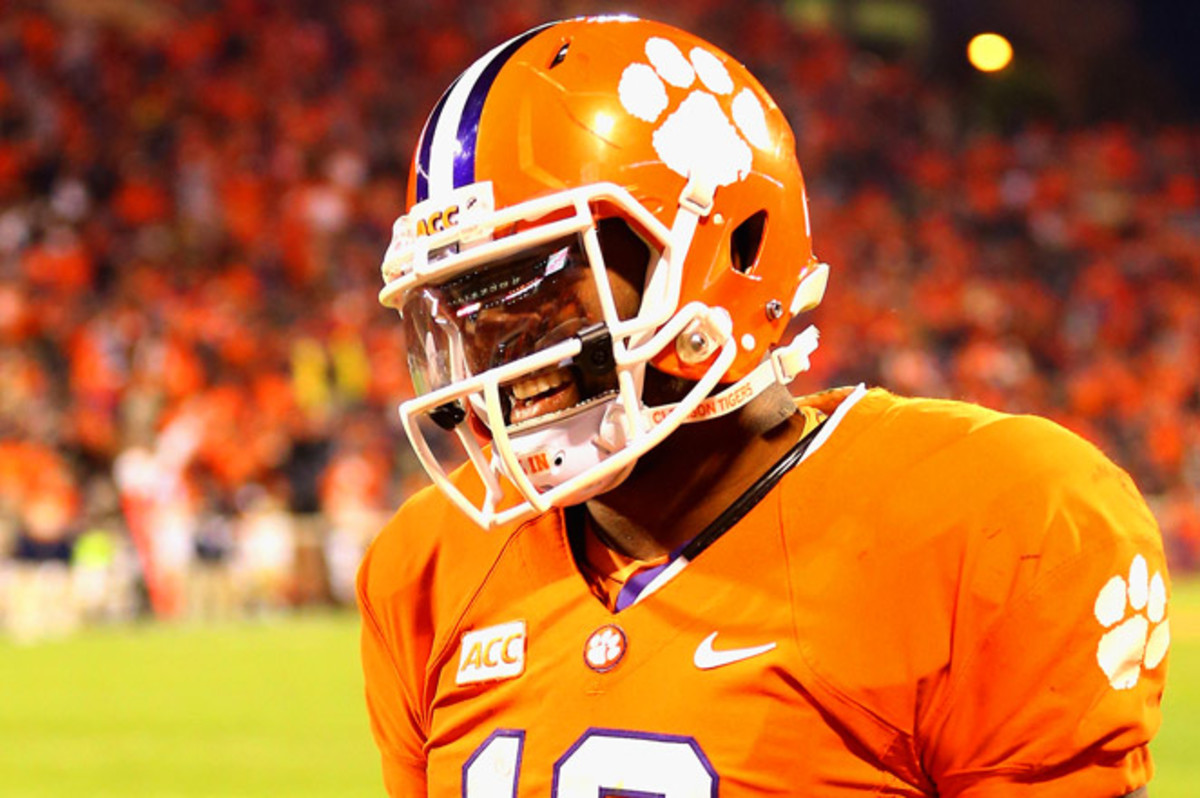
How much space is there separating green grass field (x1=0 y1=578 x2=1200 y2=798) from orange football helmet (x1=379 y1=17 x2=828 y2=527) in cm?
360

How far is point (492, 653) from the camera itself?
6.21ft

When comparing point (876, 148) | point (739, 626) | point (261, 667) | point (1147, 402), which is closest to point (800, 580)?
point (739, 626)

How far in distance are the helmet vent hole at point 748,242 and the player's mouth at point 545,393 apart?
25cm

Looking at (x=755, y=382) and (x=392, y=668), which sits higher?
(x=755, y=382)

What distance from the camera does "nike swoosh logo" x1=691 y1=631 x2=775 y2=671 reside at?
172cm

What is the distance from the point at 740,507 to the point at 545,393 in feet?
0.79

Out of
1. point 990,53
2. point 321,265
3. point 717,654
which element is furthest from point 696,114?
point 321,265

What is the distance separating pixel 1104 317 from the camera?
1636 cm

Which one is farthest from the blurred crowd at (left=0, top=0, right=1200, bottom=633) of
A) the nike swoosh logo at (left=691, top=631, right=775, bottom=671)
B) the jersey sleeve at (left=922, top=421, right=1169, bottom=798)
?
the jersey sleeve at (left=922, top=421, right=1169, bottom=798)

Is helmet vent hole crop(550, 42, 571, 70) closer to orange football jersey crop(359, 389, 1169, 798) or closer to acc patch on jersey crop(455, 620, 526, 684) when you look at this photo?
orange football jersey crop(359, 389, 1169, 798)

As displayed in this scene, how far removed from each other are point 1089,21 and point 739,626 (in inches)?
749

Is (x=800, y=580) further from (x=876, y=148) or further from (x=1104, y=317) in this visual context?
(x=876, y=148)

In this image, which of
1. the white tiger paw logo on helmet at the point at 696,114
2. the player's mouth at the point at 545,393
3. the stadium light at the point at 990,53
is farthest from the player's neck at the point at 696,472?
the stadium light at the point at 990,53

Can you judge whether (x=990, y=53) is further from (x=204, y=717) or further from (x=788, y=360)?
(x=204, y=717)
